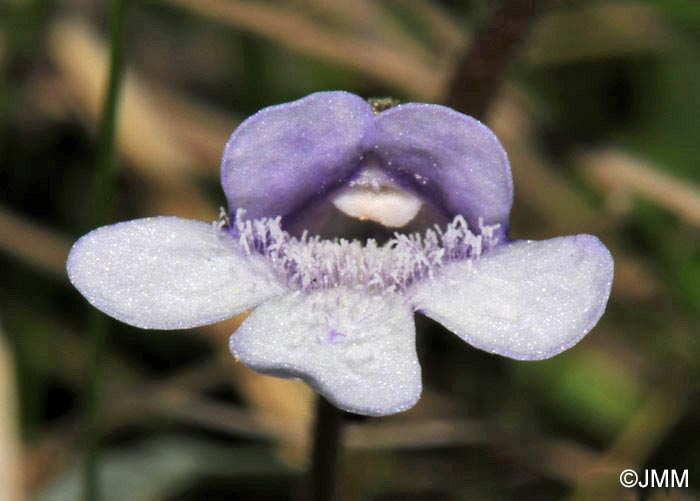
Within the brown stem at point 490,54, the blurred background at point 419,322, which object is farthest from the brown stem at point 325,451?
the brown stem at point 490,54

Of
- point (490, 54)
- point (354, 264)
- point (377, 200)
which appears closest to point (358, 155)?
point (377, 200)

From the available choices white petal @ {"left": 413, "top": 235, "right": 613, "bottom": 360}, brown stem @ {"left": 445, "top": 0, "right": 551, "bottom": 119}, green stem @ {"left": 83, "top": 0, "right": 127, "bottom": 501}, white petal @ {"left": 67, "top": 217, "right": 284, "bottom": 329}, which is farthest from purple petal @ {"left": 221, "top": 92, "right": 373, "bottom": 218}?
brown stem @ {"left": 445, "top": 0, "right": 551, "bottom": 119}

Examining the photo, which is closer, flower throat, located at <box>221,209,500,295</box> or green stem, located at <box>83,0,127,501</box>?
flower throat, located at <box>221,209,500,295</box>

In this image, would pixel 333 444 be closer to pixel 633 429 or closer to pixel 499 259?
pixel 499 259

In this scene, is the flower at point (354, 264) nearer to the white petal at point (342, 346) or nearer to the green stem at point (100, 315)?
the white petal at point (342, 346)

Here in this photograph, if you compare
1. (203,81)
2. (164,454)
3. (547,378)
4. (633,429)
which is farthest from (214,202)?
(633,429)

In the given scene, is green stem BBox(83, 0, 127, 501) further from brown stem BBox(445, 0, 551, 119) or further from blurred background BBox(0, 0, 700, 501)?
brown stem BBox(445, 0, 551, 119)
